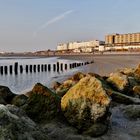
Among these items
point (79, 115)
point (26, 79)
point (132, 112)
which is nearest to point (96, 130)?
point (79, 115)

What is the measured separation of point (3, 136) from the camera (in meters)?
4.22

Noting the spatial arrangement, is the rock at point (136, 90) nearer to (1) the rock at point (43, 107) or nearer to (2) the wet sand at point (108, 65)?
(1) the rock at point (43, 107)

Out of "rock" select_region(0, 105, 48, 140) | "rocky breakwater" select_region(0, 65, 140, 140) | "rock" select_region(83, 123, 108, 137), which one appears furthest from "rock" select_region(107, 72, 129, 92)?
"rock" select_region(0, 105, 48, 140)

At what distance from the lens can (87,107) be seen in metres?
A: 6.17

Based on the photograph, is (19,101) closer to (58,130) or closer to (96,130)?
(58,130)

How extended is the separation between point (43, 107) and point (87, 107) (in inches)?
36.7

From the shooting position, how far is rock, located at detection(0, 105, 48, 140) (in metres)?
4.34

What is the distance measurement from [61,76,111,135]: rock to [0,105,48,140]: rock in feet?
4.20

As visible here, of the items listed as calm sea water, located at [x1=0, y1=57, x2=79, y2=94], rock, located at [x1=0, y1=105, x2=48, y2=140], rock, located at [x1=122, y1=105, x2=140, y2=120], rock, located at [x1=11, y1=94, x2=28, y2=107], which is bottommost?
calm sea water, located at [x1=0, y1=57, x2=79, y2=94]

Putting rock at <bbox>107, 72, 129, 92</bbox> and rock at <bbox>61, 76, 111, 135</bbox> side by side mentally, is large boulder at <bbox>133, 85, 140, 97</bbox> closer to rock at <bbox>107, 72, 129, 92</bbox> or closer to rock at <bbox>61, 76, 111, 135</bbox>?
rock at <bbox>107, 72, 129, 92</bbox>

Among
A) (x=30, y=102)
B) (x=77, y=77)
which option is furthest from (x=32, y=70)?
(x=30, y=102)

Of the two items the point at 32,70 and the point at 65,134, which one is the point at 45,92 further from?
the point at 32,70

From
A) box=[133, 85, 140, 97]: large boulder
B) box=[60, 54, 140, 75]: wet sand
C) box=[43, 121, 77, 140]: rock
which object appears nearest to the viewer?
box=[43, 121, 77, 140]: rock

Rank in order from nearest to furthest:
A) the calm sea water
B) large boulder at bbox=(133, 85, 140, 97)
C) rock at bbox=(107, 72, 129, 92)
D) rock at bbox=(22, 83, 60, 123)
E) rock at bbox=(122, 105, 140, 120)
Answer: rock at bbox=(22, 83, 60, 123), rock at bbox=(122, 105, 140, 120), rock at bbox=(107, 72, 129, 92), large boulder at bbox=(133, 85, 140, 97), the calm sea water
